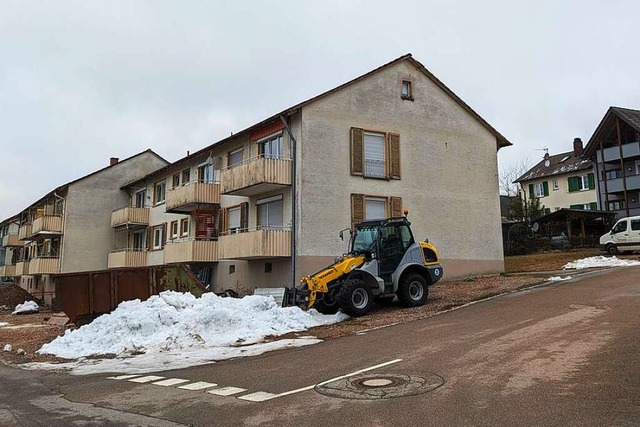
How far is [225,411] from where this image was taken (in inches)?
278

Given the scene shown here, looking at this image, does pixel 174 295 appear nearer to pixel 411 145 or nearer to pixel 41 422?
pixel 41 422

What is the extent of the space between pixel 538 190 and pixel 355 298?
4782 centimetres

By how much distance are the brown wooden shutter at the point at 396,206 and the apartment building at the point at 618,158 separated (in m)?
27.2

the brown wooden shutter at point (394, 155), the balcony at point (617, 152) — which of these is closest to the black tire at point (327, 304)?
the brown wooden shutter at point (394, 155)

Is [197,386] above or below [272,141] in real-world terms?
below

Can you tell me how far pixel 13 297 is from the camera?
4000cm

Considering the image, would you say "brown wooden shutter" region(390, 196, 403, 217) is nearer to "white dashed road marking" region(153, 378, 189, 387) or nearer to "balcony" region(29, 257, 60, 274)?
"white dashed road marking" region(153, 378, 189, 387)

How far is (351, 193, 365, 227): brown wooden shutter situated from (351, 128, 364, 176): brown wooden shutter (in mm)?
1035

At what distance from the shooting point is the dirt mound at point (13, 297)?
39312 millimetres

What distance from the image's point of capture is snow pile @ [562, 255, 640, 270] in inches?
1055

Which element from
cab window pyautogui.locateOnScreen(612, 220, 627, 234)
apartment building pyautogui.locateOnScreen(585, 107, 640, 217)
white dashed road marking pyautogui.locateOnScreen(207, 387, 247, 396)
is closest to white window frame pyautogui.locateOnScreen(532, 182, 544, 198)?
apartment building pyautogui.locateOnScreen(585, 107, 640, 217)

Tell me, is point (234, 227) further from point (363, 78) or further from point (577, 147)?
point (577, 147)

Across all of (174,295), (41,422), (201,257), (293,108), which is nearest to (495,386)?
(41,422)

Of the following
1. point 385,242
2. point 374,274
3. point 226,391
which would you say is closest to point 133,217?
point 385,242
